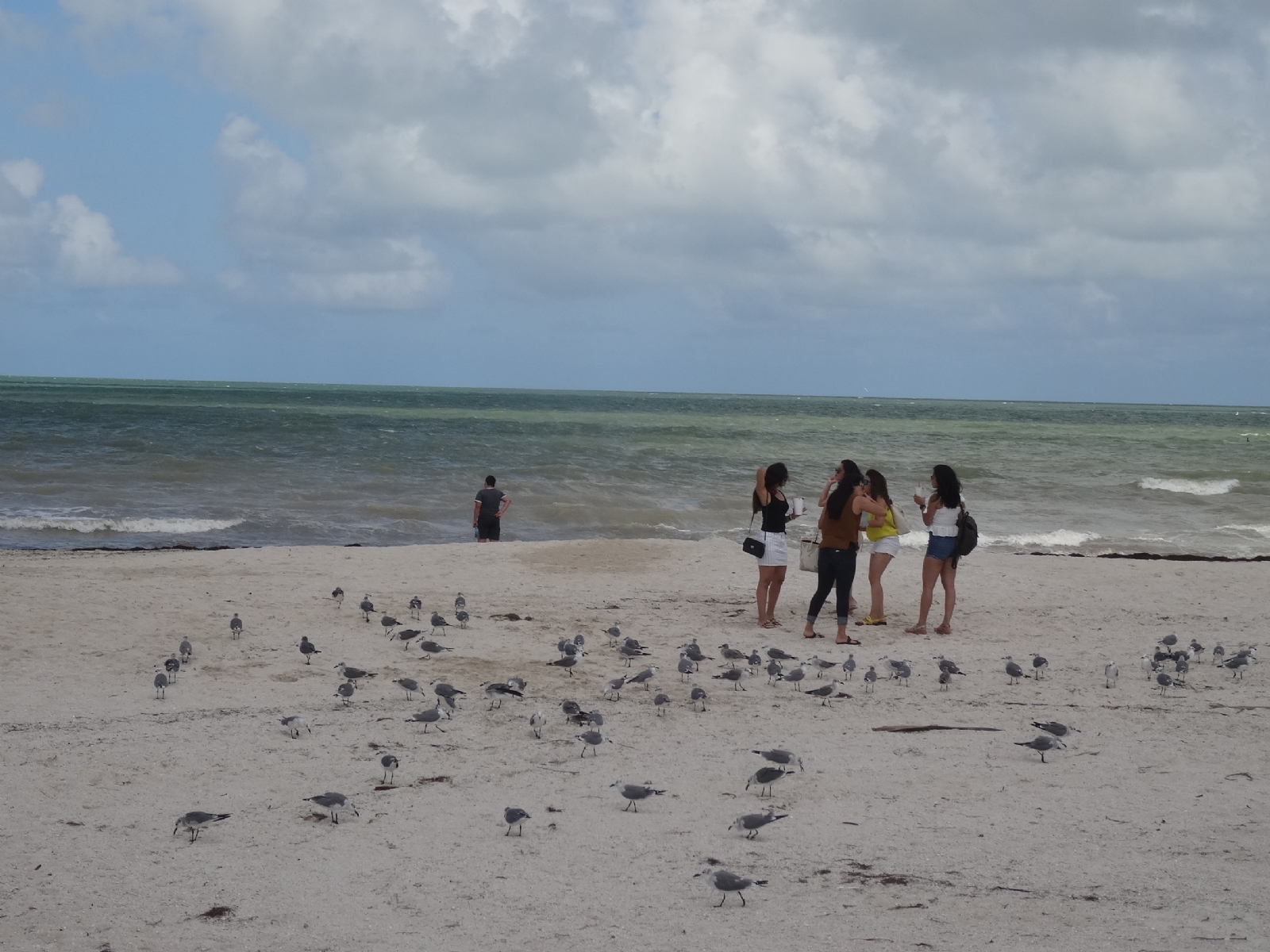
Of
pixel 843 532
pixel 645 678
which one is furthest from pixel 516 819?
pixel 843 532

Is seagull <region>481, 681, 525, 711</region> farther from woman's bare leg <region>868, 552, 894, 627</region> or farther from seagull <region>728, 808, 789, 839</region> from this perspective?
woman's bare leg <region>868, 552, 894, 627</region>

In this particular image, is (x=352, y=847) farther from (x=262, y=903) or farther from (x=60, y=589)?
(x=60, y=589)

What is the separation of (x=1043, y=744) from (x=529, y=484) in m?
19.5

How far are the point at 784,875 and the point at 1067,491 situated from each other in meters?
24.3

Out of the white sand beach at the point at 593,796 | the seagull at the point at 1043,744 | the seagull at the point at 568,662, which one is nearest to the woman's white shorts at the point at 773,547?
the white sand beach at the point at 593,796

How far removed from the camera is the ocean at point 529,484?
739 inches

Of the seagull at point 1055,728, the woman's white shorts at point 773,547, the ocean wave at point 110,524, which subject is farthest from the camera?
the ocean wave at point 110,524

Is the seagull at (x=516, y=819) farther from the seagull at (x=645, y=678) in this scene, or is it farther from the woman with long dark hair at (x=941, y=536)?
the woman with long dark hair at (x=941, y=536)

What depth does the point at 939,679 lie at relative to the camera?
818 cm

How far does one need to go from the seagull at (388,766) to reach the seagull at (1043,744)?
11.9ft

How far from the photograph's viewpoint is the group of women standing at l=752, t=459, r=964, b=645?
9.59 meters

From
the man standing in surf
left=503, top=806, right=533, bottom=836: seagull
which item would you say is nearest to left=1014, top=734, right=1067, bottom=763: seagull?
left=503, top=806, right=533, bottom=836: seagull

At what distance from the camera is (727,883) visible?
4.45m

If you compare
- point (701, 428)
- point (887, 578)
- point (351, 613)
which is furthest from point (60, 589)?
point (701, 428)
